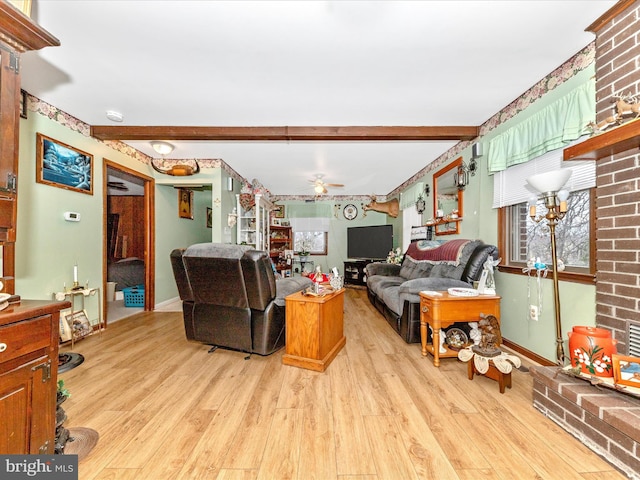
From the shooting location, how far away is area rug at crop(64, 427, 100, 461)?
1.38 metres

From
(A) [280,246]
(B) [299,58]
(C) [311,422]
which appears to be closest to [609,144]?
(B) [299,58]

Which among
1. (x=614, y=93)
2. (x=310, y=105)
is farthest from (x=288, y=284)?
(x=614, y=93)

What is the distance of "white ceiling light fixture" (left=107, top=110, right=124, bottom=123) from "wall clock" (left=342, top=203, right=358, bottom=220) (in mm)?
5247

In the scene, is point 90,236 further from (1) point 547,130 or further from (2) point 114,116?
(1) point 547,130

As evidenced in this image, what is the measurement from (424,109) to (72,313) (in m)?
4.27

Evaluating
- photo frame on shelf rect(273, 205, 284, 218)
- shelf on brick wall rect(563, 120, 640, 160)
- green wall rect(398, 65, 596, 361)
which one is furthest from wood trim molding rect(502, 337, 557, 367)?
photo frame on shelf rect(273, 205, 284, 218)

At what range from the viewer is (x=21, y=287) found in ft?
8.33

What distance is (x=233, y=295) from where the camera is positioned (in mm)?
2418

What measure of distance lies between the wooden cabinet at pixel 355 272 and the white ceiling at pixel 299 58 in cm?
396

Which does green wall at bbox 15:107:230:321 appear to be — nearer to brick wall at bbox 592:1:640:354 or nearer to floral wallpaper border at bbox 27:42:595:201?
floral wallpaper border at bbox 27:42:595:201

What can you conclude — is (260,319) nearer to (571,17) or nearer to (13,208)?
(13,208)

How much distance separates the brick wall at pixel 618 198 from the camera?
162 centimetres

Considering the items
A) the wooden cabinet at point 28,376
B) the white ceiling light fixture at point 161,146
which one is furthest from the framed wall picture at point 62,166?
the wooden cabinet at point 28,376

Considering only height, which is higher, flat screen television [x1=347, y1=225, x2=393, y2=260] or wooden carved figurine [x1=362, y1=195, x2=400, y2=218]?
wooden carved figurine [x1=362, y1=195, x2=400, y2=218]
